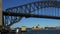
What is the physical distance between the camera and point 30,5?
25750 millimetres

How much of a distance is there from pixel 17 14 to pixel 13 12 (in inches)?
19.4

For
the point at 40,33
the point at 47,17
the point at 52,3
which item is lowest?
the point at 40,33

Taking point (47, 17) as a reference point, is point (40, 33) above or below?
below

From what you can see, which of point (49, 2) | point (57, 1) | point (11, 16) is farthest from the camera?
point (49, 2)

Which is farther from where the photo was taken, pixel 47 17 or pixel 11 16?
pixel 47 17

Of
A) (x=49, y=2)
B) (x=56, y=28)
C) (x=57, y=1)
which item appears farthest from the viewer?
(x=56, y=28)

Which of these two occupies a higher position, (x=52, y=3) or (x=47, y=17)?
(x=52, y=3)

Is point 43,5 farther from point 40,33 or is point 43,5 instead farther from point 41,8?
point 40,33

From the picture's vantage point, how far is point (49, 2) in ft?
88.4

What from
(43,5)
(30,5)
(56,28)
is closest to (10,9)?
(30,5)

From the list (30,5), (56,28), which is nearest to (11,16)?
(30,5)

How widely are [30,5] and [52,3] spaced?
2.72 meters

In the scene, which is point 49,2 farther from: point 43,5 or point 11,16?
point 11,16

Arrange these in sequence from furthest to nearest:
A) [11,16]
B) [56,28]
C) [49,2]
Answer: [56,28] < [49,2] < [11,16]
